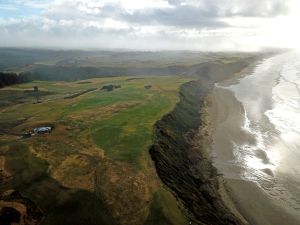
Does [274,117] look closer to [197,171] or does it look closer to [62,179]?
[197,171]

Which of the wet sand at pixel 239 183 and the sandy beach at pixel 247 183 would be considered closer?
the wet sand at pixel 239 183

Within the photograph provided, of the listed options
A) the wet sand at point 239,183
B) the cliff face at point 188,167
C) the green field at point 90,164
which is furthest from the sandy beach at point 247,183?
the green field at point 90,164

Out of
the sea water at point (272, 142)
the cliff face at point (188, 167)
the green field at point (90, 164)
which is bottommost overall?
the sea water at point (272, 142)

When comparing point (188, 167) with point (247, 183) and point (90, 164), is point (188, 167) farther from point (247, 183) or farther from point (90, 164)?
point (90, 164)

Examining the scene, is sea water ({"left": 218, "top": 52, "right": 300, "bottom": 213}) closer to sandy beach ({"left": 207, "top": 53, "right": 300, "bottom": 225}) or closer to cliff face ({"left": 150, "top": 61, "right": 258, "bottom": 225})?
sandy beach ({"left": 207, "top": 53, "right": 300, "bottom": 225})

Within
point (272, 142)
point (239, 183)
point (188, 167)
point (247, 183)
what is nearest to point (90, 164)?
point (188, 167)

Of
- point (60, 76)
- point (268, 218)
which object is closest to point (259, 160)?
point (268, 218)

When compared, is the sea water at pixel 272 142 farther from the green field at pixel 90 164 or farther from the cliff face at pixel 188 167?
the green field at pixel 90 164
